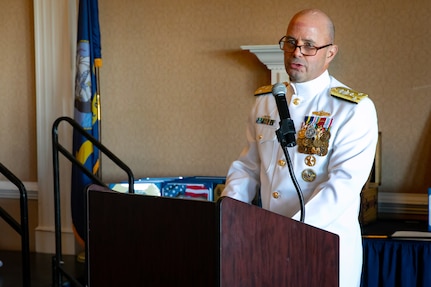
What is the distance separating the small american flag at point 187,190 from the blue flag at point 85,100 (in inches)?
23.0

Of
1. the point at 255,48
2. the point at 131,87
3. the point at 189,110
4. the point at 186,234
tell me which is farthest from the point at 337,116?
the point at 131,87

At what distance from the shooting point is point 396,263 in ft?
9.83

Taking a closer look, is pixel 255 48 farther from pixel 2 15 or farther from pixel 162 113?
pixel 2 15

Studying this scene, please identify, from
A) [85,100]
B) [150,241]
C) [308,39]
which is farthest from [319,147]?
[85,100]

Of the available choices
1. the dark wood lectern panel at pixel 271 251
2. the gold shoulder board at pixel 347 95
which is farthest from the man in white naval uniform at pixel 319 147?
the dark wood lectern panel at pixel 271 251

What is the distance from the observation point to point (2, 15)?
4.52 meters

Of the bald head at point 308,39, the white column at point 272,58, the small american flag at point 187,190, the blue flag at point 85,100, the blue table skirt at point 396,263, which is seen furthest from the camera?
the blue flag at point 85,100

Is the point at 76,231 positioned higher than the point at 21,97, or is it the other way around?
the point at 21,97

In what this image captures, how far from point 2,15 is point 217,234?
147 inches

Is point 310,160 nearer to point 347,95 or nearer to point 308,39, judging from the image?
point 347,95

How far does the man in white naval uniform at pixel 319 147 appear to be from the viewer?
1936 millimetres

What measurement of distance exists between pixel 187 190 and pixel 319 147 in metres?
1.67

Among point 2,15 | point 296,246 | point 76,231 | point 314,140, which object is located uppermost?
point 2,15

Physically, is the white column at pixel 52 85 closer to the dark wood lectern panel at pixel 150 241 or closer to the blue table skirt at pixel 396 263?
the blue table skirt at pixel 396 263
